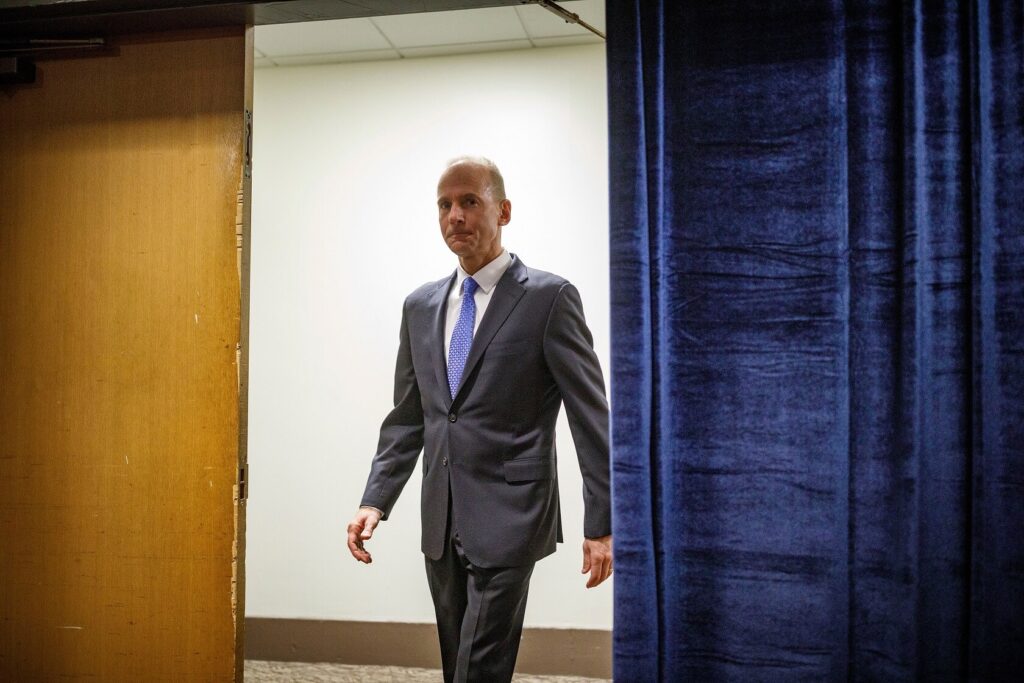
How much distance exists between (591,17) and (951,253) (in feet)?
6.03

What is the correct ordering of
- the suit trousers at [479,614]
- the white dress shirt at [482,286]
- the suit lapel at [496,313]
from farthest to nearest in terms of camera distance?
the white dress shirt at [482,286] < the suit lapel at [496,313] < the suit trousers at [479,614]

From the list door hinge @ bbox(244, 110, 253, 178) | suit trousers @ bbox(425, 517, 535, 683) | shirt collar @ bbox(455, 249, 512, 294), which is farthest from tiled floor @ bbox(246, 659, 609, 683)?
door hinge @ bbox(244, 110, 253, 178)

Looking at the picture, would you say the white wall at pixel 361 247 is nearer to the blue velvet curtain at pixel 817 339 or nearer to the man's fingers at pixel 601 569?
the man's fingers at pixel 601 569

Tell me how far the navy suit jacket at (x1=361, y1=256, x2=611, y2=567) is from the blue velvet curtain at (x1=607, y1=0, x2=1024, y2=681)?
31 centimetres

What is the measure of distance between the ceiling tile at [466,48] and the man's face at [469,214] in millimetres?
1339

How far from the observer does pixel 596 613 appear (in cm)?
292

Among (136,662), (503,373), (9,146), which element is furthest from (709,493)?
(9,146)

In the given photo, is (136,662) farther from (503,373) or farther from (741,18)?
(741,18)

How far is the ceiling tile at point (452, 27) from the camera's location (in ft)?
8.96

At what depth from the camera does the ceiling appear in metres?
2.74

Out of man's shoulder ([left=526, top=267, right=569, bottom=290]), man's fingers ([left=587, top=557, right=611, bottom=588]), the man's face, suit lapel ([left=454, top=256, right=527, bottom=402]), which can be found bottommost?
man's fingers ([left=587, top=557, right=611, bottom=588])

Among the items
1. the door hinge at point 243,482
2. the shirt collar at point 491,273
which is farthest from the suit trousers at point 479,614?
the shirt collar at point 491,273

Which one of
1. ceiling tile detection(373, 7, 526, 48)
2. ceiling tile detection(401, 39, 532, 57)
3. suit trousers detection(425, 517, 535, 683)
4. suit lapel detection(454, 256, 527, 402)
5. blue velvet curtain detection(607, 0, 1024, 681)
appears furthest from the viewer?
ceiling tile detection(401, 39, 532, 57)

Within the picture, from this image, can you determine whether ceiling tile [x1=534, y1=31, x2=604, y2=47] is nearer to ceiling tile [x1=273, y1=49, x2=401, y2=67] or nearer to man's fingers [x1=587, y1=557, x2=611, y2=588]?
Result: ceiling tile [x1=273, y1=49, x2=401, y2=67]
